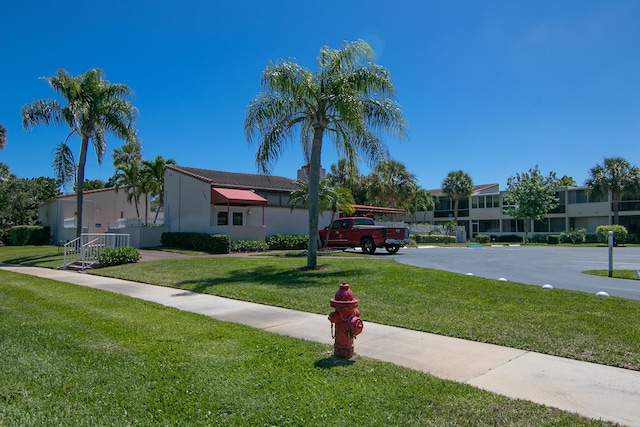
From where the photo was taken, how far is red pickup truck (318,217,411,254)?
23.2m

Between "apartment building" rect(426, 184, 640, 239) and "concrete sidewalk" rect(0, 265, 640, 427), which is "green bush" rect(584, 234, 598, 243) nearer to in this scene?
"apartment building" rect(426, 184, 640, 239)

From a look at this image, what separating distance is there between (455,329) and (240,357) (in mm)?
3333

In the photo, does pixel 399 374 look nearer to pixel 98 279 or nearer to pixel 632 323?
pixel 632 323

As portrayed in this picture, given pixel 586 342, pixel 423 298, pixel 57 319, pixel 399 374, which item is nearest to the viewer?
pixel 399 374

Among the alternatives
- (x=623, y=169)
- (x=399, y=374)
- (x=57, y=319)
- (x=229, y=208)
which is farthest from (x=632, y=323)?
(x=623, y=169)

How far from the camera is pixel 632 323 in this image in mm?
6969

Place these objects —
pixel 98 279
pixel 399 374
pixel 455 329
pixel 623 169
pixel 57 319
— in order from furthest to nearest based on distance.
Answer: pixel 623 169
pixel 98 279
pixel 57 319
pixel 455 329
pixel 399 374

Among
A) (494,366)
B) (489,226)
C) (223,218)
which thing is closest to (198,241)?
(223,218)

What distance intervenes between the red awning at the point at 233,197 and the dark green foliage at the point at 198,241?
2.48 m

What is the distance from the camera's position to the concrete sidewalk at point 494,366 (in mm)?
4251

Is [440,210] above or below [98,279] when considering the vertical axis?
above

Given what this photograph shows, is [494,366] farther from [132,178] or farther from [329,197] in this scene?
[132,178]

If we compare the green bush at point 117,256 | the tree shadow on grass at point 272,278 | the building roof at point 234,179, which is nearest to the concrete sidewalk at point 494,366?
the tree shadow on grass at point 272,278

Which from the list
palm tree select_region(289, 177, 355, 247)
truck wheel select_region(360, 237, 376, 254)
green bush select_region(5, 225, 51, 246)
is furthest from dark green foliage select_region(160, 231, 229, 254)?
green bush select_region(5, 225, 51, 246)
